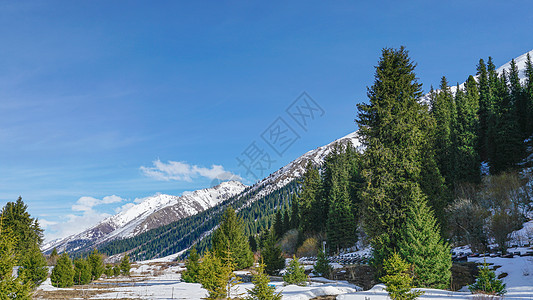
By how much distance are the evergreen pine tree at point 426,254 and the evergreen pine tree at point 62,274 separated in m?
32.9

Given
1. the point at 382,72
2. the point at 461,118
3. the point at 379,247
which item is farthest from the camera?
the point at 461,118

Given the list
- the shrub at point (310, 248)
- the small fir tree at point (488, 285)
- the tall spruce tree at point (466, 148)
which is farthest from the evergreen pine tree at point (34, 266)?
the tall spruce tree at point (466, 148)

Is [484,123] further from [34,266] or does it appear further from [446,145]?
[34,266]

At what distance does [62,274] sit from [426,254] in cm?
3417

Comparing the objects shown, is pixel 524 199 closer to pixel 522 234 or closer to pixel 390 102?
pixel 522 234

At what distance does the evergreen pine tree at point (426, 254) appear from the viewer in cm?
1617

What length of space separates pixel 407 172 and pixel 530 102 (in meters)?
40.1

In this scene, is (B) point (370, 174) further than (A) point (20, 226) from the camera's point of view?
No

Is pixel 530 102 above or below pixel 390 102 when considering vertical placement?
above

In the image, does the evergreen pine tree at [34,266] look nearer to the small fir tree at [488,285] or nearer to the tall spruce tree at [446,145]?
the small fir tree at [488,285]

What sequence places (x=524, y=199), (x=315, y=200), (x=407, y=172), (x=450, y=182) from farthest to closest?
(x=315, y=200) < (x=450, y=182) < (x=524, y=199) < (x=407, y=172)

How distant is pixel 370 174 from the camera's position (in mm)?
21719

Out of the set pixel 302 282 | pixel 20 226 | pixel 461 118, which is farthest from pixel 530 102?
pixel 20 226

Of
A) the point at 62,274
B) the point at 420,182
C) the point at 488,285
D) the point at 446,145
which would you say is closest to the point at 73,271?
the point at 62,274
